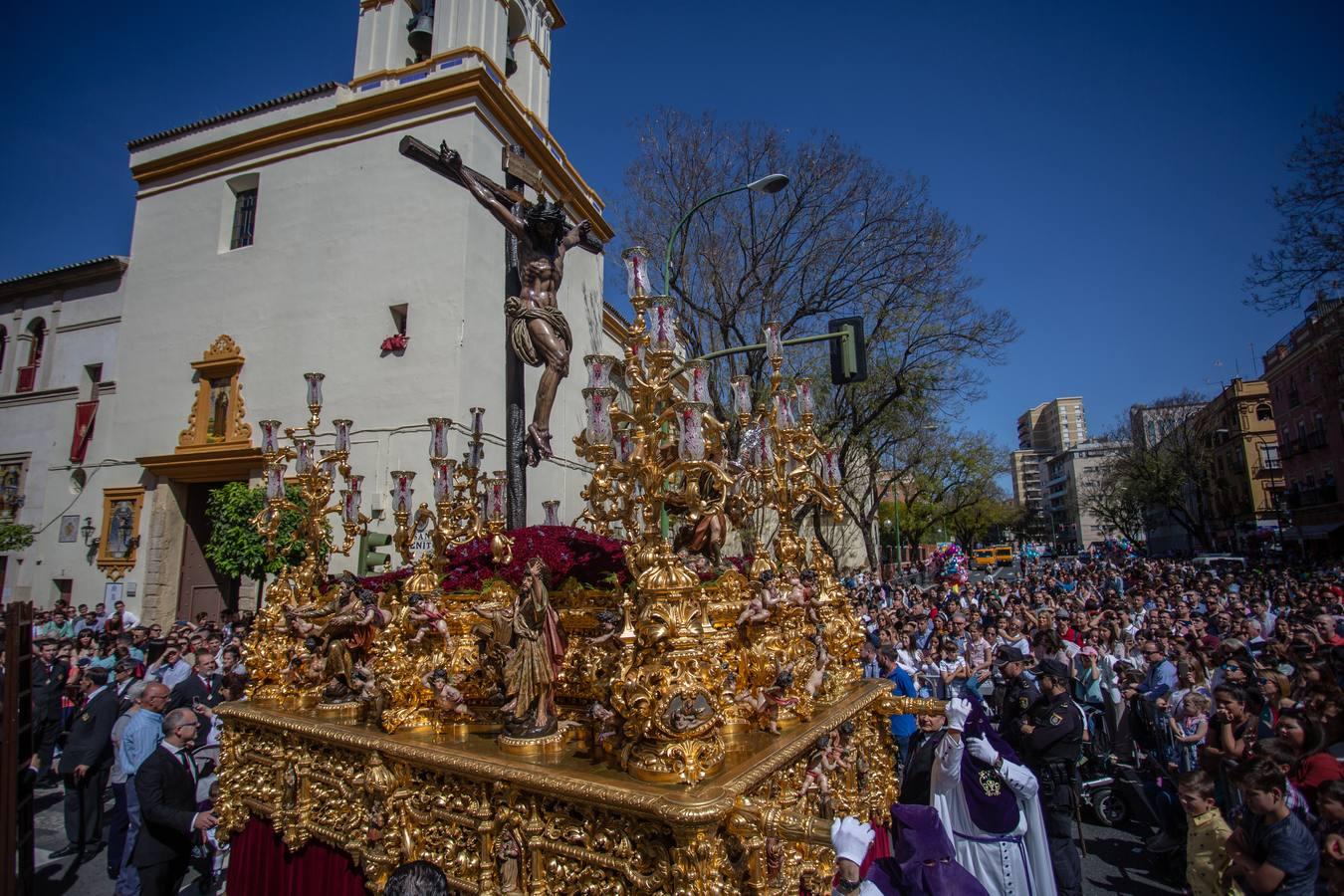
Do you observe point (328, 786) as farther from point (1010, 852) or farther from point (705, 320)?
point (705, 320)

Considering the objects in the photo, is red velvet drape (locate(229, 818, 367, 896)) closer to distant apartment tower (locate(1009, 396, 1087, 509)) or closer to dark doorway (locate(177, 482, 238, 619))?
dark doorway (locate(177, 482, 238, 619))

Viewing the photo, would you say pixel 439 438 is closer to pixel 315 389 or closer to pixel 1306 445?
pixel 315 389

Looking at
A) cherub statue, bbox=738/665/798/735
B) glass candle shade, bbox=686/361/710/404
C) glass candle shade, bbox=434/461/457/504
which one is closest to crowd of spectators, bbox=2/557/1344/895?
cherub statue, bbox=738/665/798/735

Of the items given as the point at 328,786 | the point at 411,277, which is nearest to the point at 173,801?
the point at 328,786

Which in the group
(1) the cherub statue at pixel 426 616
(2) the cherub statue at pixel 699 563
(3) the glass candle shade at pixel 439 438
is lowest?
(1) the cherub statue at pixel 426 616

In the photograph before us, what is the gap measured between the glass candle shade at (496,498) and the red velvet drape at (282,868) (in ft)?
9.78

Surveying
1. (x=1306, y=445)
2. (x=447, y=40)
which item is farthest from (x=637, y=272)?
(x=1306, y=445)

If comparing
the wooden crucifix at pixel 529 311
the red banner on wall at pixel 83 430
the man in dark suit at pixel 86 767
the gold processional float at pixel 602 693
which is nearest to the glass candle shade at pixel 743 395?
the gold processional float at pixel 602 693

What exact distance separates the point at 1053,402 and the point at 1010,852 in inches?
6166

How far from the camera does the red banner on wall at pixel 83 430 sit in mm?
17859

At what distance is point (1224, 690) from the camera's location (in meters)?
5.06

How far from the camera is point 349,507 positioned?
668 cm

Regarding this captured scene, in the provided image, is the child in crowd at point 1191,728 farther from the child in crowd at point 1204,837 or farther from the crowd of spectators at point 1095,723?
the child in crowd at point 1204,837

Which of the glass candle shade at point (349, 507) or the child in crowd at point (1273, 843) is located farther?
the glass candle shade at point (349, 507)
